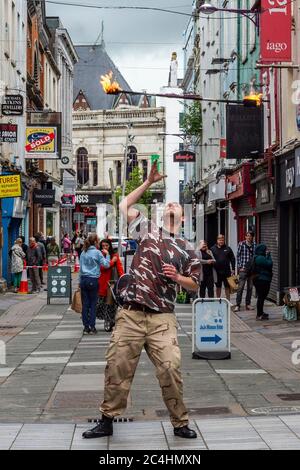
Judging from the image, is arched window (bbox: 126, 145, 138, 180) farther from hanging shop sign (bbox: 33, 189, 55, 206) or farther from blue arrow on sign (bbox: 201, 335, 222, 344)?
blue arrow on sign (bbox: 201, 335, 222, 344)

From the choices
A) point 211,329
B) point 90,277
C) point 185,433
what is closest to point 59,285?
point 90,277

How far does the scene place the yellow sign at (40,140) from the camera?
35.5 metres

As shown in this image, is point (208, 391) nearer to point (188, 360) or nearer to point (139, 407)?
point (139, 407)

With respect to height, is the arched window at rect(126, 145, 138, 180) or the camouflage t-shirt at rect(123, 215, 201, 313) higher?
the arched window at rect(126, 145, 138, 180)

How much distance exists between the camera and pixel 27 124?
120 feet

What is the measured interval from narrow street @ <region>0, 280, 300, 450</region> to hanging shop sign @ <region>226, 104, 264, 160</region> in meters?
9.86

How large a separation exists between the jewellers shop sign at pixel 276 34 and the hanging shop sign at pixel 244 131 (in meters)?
5.29

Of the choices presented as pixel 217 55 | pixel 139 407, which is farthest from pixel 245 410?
pixel 217 55

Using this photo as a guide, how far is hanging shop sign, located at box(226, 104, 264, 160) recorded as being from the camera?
88.2 ft

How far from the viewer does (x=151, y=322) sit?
7996 mm

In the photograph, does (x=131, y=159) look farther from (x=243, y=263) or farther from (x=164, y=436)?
(x=164, y=436)

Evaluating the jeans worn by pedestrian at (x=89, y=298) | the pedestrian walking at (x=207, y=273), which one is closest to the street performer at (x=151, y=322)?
the jeans worn by pedestrian at (x=89, y=298)

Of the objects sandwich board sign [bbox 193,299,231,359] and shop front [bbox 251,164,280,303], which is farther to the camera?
shop front [bbox 251,164,280,303]

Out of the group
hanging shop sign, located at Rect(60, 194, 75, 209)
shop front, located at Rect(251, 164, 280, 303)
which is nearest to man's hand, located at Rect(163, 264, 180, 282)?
shop front, located at Rect(251, 164, 280, 303)
